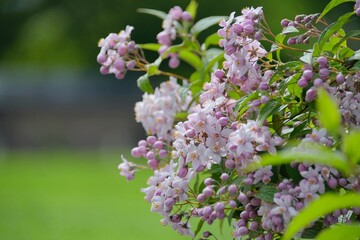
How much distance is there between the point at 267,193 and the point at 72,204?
20.8 ft

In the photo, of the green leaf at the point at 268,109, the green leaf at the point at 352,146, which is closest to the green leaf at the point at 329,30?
the green leaf at the point at 268,109

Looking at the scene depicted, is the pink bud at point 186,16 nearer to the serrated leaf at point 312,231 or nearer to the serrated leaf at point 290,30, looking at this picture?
the serrated leaf at point 290,30

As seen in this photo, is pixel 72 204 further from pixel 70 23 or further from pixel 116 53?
pixel 70 23

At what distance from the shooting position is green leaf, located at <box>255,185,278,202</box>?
1.39m

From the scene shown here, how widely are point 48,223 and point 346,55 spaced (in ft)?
15.4

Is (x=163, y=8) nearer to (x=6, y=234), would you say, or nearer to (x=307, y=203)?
(x=6, y=234)

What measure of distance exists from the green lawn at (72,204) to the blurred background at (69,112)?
0.04 ft

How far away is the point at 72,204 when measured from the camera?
7605 mm

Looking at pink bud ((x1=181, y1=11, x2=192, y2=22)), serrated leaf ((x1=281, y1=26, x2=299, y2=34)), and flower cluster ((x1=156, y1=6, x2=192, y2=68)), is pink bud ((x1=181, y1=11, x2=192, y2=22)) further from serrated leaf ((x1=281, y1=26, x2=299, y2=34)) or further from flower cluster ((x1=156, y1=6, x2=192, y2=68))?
serrated leaf ((x1=281, y1=26, x2=299, y2=34))

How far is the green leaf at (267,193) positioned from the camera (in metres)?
1.39

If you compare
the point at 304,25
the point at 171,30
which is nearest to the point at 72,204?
the point at 171,30

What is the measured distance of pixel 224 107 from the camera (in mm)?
1542

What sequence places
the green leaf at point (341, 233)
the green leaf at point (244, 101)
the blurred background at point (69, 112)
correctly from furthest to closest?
the blurred background at point (69, 112) < the green leaf at point (244, 101) < the green leaf at point (341, 233)

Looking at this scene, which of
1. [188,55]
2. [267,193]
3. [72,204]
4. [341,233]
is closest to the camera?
[341,233]
